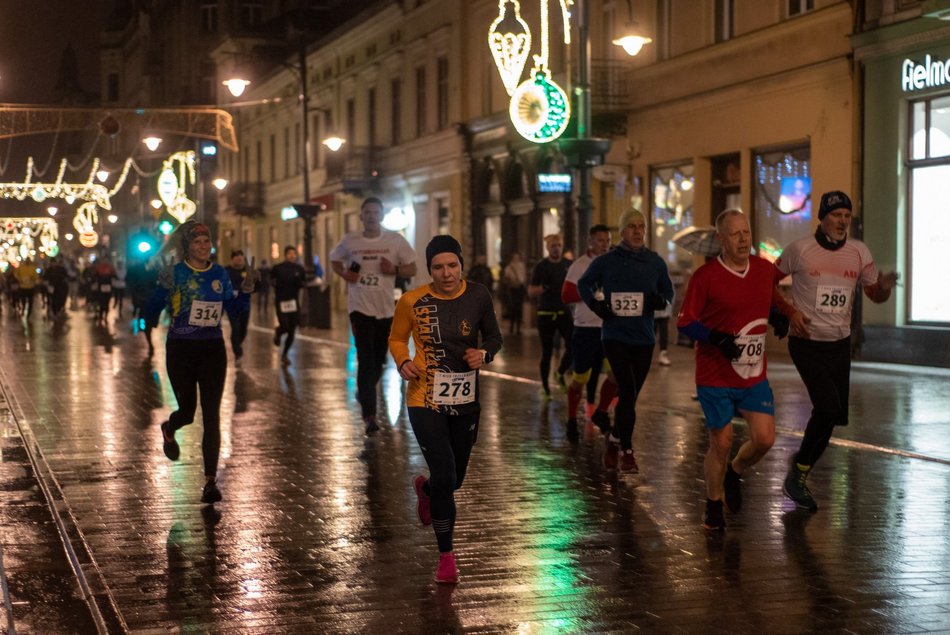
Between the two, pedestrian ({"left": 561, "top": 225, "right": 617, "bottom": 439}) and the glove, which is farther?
pedestrian ({"left": 561, "top": 225, "right": 617, "bottom": 439})

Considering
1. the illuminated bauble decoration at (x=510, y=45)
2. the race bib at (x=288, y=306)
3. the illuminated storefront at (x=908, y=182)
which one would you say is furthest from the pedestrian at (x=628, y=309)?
the illuminated bauble decoration at (x=510, y=45)

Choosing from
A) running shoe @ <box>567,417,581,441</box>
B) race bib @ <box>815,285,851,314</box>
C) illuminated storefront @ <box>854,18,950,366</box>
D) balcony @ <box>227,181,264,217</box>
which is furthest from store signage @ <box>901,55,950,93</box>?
balcony @ <box>227,181,264,217</box>

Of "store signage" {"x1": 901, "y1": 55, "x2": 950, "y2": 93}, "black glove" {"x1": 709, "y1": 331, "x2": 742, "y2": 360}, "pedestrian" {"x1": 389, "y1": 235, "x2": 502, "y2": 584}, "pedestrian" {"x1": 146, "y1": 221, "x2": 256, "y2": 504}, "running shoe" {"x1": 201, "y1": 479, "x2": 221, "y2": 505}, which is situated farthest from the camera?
"store signage" {"x1": 901, "y1": 55, "x2": 950, "y2": 93}

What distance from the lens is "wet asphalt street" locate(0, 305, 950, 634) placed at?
251 inches

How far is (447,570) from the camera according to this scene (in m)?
6.97

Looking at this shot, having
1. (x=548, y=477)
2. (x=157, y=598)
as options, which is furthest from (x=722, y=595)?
(x=548, y=477)

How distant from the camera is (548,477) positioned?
10320 mm

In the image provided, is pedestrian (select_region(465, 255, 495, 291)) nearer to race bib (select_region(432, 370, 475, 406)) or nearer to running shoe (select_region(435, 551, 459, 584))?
race bib (select_region(432, 370, 475, 406))

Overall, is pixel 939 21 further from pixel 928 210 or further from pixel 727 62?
pixel 727 62

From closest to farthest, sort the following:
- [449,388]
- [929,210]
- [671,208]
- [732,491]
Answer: [449,388], [732,491], [929,210], [671,208]

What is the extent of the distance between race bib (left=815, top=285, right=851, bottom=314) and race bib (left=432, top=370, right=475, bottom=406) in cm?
278

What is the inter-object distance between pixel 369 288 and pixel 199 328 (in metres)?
3.71

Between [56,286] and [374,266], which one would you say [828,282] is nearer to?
[374,266]

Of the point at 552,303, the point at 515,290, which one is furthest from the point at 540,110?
the point at 552,303
